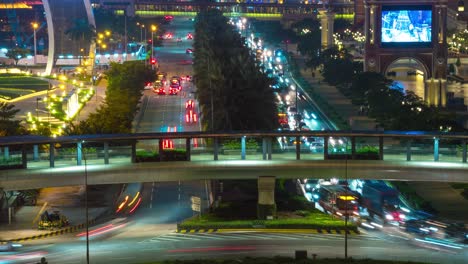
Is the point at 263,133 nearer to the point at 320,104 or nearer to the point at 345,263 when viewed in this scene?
the point at 345,263

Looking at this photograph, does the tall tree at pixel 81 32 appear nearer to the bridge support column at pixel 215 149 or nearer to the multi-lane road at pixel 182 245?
the multi-lane road at pixel 182 245

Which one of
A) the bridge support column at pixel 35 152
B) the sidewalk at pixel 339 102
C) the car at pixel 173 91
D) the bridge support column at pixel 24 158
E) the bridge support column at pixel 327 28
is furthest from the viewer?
the bridge support column at pixel 327 28

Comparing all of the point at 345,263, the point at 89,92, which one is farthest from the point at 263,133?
the point at 89,92

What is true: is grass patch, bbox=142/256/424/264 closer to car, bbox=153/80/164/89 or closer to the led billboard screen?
car, bbox=153/80/164/89

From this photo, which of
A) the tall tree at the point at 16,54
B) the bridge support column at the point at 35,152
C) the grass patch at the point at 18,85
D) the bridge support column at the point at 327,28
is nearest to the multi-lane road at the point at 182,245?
the bridge support column at the point at 35,152

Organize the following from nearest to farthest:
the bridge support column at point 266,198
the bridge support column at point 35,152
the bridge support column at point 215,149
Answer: the bridge support column at point 35,152 → the bridge support column at point 266,198 → the bridge support column at point 215,149

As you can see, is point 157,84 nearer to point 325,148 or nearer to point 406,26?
point 406,26
